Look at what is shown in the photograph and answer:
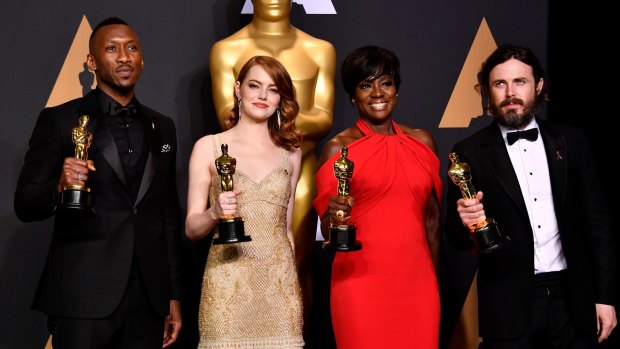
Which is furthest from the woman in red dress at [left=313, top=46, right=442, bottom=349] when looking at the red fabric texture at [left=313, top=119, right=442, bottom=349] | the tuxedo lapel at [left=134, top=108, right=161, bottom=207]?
the tuxedo lapel at [left=134, top=108, right=161, bottom=207]

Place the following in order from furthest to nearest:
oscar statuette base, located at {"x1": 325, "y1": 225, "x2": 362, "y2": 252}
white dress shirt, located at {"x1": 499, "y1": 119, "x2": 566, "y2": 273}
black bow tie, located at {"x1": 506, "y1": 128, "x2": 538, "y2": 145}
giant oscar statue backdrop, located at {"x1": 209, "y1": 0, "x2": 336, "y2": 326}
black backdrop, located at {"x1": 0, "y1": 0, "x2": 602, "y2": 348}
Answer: black backdrop, located at {"x1": 0, "y1": 0, "x2": 602, "y2": 348}
giant oscar statue backdrop, located at {"x1": 209, "y1": 0, "x2": 336, "y2": 326}
black bow tie, located at {"x1": 506, "y1": 128, "x2": 538, "y2": 145}
white dress shirt, located at {"x1": 499, "y1": 119, "x2": 566, "y2": 273}
oscar statuette base, located at {"x1": 325, "y1": 225, "x2": 362, "y2": 252}

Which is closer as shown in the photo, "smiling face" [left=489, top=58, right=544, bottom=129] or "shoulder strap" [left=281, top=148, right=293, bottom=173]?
"shoulder strap" [left=281, top=148, right=293, bottom=173]

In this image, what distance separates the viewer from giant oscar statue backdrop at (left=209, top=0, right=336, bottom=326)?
4113 mm

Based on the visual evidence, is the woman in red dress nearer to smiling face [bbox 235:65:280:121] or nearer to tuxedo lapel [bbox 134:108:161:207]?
smiling face [bbox 235:65:280:121]

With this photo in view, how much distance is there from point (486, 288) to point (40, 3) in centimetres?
302

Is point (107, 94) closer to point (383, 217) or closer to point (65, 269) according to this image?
point (65, 269)

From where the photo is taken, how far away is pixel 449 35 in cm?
509

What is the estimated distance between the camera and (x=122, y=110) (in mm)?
3260

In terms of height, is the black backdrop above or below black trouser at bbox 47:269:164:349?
above

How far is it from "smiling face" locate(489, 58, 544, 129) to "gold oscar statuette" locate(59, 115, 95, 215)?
163 cm

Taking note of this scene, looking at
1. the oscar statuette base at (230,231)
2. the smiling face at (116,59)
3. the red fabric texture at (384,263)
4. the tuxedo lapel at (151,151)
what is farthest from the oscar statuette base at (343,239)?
the smiling face at (116,59)

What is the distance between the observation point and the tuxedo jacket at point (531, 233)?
3.18 meters

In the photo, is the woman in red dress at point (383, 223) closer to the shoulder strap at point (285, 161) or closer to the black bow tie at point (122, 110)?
the shoulder strap at point (285, 161)

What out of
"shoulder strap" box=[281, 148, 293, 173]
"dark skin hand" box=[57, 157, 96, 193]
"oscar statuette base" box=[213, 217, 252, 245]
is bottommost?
"oscar statuette base" box=[213, 217, 252, 245]
